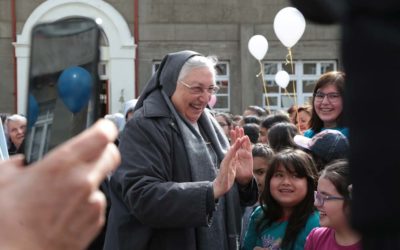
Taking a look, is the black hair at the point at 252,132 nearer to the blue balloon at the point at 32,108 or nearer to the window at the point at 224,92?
the blue balloon at the point at 32,108

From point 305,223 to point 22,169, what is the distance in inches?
101

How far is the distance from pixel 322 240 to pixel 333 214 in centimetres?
17

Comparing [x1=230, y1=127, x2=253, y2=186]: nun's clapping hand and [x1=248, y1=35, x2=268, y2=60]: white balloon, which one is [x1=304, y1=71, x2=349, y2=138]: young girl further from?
[x1=248, y1=35, x2=268, y2=60]: white balloon

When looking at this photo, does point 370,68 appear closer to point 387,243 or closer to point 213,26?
point 387,243

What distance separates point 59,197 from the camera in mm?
1033

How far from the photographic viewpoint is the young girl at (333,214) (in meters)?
2.98

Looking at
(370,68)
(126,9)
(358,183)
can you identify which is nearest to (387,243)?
(358,183)

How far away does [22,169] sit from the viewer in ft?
3.61

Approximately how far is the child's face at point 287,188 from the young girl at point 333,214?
0.43m

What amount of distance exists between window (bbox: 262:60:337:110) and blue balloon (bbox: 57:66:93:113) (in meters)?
16.2

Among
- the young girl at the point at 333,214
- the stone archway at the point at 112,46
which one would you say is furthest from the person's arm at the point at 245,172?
the stone archway at the point at 112,46

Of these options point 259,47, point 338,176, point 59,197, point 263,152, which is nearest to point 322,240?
point 338,176

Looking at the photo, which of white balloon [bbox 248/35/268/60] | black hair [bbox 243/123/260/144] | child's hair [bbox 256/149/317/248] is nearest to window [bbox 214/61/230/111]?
white balloon [bbox 248/35/268/60]

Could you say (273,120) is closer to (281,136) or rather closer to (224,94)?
(281,136)
